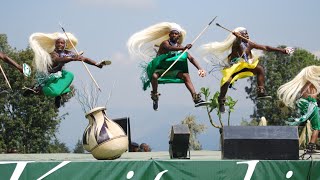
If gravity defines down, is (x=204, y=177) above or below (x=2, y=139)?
above

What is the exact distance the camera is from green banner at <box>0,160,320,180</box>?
23.9 ft

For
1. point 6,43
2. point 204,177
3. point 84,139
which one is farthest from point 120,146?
point 6,43

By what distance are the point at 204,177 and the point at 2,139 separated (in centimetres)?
2137

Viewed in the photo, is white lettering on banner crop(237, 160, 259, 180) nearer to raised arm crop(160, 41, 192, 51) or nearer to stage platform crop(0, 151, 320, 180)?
stage platform crop(0, 151, 320, 180)

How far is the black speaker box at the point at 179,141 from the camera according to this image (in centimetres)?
832

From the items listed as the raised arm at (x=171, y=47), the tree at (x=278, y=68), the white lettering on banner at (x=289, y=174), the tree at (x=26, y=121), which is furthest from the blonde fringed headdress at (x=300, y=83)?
the tree at (x=278, y=68)

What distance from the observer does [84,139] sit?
26.4ft

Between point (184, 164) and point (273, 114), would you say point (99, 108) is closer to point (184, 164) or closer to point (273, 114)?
point (184, 164)

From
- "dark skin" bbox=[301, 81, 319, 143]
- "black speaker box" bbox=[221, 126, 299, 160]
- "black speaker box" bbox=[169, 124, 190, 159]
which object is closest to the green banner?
"black speaker box" bbox=[221, 126, 299, 160]

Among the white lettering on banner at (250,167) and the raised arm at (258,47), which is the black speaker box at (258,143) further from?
the raised arm at (258,47)

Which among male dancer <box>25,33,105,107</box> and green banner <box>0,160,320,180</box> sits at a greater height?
male dancer <box>25,33,105,107</box>

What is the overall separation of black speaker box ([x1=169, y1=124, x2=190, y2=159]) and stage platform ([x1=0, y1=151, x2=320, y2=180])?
0.73 meters

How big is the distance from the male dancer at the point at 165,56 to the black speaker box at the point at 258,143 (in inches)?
79.4

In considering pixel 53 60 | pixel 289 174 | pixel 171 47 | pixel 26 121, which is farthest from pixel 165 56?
pixel 26 121
